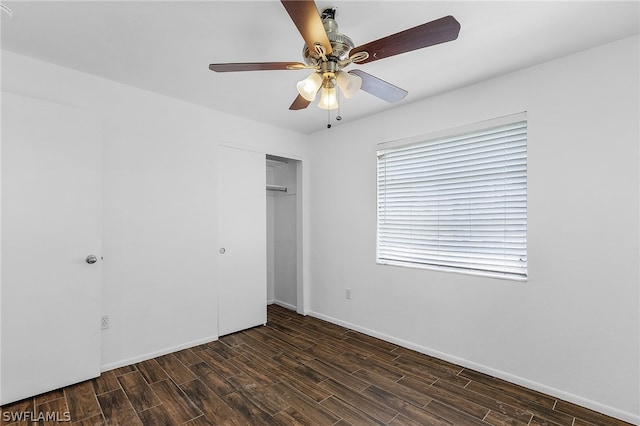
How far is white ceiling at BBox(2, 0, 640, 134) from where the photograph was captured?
1.77 m

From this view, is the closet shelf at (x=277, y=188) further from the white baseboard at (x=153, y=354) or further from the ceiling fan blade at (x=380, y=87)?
the ceiling fan blade at (x=380, y=87)

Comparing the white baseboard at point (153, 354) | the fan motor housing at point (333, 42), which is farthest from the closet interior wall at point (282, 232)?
the fan motor housing at point (333, 42)

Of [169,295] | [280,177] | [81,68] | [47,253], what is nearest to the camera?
[47,253]

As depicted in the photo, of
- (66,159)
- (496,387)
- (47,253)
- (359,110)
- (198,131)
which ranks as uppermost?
(359,110)

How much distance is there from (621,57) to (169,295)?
4.07 m

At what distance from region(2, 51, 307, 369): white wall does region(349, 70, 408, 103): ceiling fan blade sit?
6.72 feet

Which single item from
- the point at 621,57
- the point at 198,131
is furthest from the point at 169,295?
the point at 621,57

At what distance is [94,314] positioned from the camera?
2529 mm

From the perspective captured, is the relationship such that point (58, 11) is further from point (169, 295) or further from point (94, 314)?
point (169, 295)

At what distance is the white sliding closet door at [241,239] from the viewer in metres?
3.54

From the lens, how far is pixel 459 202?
2.88 metres

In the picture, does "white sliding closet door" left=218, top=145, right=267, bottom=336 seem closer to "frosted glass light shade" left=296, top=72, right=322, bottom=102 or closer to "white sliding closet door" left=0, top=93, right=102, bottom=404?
"white sliding closet door" left=0, top=93, right=102, bottom=404

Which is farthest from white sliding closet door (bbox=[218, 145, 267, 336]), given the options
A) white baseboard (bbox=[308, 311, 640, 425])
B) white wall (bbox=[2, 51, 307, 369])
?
white baseboard (bbox=[308, 311, 640, 425])

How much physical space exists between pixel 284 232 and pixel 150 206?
2.07m
